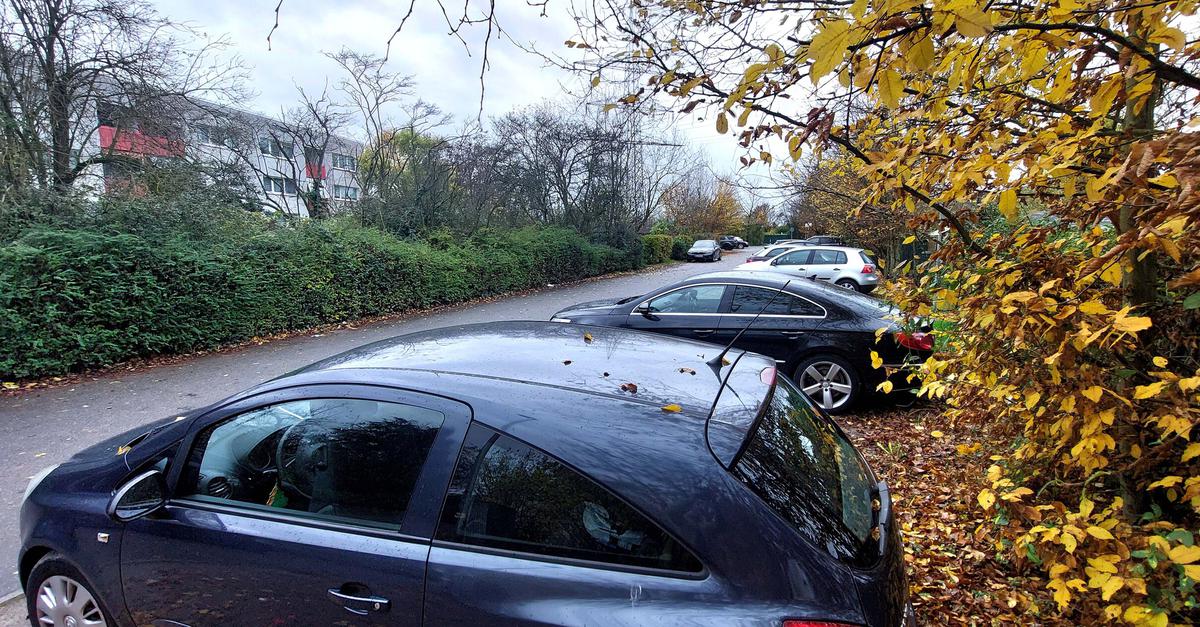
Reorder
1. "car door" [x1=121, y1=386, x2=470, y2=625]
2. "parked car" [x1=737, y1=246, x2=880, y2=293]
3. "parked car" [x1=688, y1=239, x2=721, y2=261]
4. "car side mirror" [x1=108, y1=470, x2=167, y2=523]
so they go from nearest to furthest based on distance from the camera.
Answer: "car door" [x1=121, y1=386, x2=470, y2=625] → "car side mirror" [x1=108, y1=470, x2=167, y2=523] → "parked car" [x1=737, y1=246, x2=880, y2=293] → "parked car" [x1=688, y1=239, x2=721, y2=261]

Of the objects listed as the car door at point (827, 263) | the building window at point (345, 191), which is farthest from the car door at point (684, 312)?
the building window at point (345, 191)

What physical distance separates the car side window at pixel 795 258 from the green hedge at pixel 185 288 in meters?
9.71

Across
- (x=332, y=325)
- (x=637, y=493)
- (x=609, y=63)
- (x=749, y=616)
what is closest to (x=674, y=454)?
(x=637, y=493)

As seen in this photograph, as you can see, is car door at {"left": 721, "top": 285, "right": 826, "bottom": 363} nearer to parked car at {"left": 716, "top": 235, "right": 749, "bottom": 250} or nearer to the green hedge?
the green hedge

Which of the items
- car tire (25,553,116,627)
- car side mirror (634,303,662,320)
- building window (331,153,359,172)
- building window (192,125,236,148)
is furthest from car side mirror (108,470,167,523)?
building window (331,153,359,172)

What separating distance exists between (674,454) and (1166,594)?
6.35 ft

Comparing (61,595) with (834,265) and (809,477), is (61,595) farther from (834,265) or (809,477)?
(834,265)

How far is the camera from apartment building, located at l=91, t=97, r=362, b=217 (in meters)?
11.7

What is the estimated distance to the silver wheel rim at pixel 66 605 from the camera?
2.45 meters

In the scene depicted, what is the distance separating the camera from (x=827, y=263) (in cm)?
1712

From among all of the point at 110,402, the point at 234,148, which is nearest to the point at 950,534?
the point at 110,402

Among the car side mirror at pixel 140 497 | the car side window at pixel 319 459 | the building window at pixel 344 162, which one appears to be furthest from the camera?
the building window at pixel 344 162

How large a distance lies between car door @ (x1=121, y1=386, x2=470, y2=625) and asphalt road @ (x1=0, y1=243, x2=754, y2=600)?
1.68 metres

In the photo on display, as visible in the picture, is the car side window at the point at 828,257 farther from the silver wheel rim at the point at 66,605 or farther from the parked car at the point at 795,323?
the silver wheel rim at the point at 66,605
